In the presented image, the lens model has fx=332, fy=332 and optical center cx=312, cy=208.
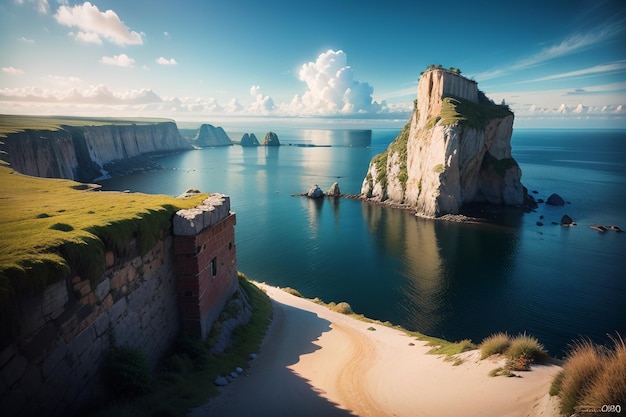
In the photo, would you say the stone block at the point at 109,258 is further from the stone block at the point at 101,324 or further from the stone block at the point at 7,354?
the stone block at the point at 7,354

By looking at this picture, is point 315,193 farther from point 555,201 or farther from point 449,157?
point 555,201

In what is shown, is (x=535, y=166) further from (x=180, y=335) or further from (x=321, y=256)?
(x=180, y=335)

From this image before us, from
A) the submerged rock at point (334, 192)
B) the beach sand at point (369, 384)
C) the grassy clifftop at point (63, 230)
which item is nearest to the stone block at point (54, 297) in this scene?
the grassy clifftop at point (63, 230)

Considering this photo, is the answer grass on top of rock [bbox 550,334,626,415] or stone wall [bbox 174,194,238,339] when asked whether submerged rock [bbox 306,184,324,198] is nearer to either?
stone wall [bbox 174,194,238,339]

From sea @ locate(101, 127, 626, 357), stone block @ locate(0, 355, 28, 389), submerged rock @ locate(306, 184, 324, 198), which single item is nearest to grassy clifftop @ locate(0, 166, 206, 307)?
stone block @ locate(0, 355, 28, 389)

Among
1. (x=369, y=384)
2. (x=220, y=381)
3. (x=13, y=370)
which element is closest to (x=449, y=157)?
(x=369, y=384)

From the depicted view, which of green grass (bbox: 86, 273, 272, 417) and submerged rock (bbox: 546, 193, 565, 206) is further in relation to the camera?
submerged rock (bbox: 546, 193, 565, 206)
